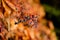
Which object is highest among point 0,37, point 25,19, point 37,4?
point 37,4

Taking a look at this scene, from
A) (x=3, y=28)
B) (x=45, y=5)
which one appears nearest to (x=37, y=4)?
(x=45, y=5)

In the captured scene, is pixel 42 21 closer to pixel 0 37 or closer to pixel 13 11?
pixel 13 11

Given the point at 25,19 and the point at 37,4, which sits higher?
the point at 37,4

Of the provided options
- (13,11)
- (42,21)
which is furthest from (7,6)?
(42,21)

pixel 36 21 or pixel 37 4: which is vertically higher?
pixel 37 4

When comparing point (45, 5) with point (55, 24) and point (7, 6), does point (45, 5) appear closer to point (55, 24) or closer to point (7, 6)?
point (55, 24)
